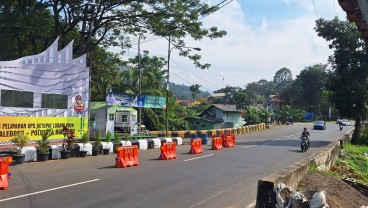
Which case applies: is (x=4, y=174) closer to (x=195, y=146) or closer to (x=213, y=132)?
(x=195, y=146)

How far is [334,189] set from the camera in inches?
434

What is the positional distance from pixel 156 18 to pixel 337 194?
861 inches

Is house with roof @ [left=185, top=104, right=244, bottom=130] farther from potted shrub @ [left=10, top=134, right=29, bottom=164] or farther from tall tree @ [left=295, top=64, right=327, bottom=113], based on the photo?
tall tree @ [left=295, top=64, right=327, bottom=113]

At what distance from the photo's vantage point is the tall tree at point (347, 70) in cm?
3447

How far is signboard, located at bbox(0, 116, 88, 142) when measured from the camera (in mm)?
18969

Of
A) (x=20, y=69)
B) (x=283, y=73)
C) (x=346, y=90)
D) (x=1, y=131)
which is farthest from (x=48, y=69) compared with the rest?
(x=283, y=73)

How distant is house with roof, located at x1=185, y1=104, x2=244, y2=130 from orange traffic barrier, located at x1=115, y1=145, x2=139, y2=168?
40984 mm

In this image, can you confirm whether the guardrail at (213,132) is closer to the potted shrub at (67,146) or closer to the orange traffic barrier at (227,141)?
the orange traffic barrier at (227,141)

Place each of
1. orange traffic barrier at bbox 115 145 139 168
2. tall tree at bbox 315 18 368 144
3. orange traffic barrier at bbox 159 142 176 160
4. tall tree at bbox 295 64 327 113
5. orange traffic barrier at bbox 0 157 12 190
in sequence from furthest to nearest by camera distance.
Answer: tall tree at bbox 295 64 327 113 < tall tree at bbox 315 18 368 144 < orange traffic barrier at bbox 159 142 176 160 < orange traffic barrier at bbox 115 145 139 168 < orange traffic barrier at bbox 0 157 12 190

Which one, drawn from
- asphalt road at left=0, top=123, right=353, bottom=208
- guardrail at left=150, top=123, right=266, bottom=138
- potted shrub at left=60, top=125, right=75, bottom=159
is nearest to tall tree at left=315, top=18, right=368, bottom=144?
guardrail at left=150, top=123, right=266, bottom=138

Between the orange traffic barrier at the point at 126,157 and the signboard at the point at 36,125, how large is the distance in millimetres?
6494

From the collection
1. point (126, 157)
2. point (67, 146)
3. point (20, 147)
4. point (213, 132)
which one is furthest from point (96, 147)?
point (213, 132)

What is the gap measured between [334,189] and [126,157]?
833 cm

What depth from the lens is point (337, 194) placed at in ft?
34.7
